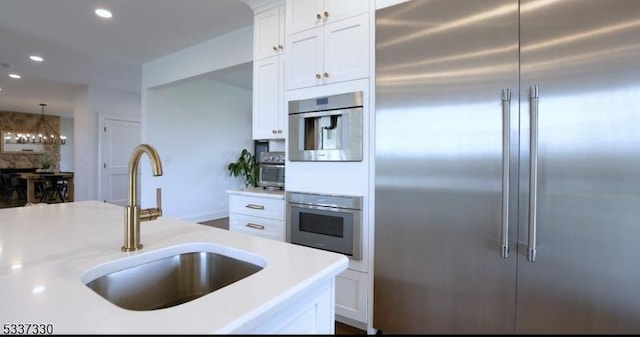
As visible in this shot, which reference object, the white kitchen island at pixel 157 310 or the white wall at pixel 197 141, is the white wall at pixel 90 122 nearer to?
the white wall at pixel 197 141

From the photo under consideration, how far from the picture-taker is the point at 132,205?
0.93 m

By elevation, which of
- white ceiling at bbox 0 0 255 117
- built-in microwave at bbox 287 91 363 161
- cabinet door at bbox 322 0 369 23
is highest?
white ceiling at bbox 0 0 255 117

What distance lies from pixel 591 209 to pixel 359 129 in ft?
3.89

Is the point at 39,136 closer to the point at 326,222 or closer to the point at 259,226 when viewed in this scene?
the point at 259,226

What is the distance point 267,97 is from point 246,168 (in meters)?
3.28

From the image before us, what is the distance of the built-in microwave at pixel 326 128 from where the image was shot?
1946 mm

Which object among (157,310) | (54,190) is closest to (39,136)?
(54,190)

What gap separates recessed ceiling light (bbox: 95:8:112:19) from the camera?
2895mm

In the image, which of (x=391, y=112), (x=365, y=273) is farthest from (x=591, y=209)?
(x=365, y=273)

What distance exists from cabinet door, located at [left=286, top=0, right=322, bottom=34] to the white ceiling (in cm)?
74

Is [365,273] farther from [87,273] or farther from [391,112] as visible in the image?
[87,273]

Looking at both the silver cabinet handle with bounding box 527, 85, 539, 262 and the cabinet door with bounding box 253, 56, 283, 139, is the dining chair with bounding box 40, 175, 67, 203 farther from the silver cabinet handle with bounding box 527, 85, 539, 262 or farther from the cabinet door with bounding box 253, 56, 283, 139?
the silver cabinet handle with bounding box 527, 85, 539, 262

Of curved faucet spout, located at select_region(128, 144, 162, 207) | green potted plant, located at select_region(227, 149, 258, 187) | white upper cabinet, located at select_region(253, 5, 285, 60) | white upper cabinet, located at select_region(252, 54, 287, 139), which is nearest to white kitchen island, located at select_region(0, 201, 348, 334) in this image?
curved faucet spout, located at select_region(128, 144, 162, 207)

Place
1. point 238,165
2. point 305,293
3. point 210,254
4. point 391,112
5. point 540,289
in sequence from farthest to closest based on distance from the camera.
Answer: point 238,165 → point 391,112 → point 540,289 → point 210,254 → point 305,293
